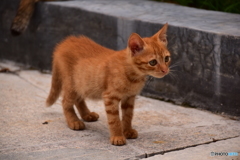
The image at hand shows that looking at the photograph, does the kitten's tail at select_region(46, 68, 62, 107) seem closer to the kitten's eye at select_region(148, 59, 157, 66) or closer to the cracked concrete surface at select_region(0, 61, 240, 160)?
the cracked concrete surface at select_region(0, 61, 240, 160)

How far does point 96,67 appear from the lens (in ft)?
13.3

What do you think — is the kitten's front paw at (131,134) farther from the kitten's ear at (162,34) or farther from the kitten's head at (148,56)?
the kitten's ear at (162,34)


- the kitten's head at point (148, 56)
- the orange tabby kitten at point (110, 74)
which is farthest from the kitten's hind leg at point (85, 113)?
the kitten's head at point (148, 56)

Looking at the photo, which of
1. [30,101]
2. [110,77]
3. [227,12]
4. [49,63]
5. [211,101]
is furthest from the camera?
[49,63]

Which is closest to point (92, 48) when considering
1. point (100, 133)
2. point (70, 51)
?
point (70, 51)

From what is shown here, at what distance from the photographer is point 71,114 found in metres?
4.34

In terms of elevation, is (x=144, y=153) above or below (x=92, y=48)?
below

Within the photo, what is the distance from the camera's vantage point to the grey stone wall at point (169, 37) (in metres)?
4.57

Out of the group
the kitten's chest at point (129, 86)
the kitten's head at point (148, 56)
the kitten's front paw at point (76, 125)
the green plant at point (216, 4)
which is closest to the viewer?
the kitten's head at point (148, 56)

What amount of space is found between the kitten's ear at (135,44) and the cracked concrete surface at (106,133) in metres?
0.84

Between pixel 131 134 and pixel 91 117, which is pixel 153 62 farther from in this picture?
pixel 91 117

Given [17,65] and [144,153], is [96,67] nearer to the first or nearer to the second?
[144,153]

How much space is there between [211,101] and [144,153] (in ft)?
4.96

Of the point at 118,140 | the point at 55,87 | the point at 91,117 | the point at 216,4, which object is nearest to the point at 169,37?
the point at 91,117
